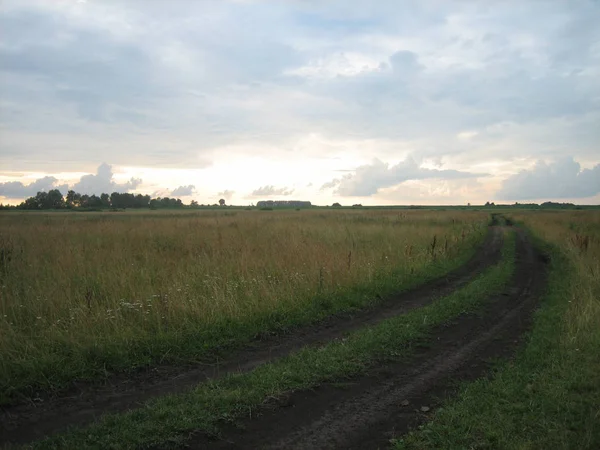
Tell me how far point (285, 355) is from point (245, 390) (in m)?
1.45

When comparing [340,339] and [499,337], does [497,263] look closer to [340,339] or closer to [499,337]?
[499,337]

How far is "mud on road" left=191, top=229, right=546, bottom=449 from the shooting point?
399cm

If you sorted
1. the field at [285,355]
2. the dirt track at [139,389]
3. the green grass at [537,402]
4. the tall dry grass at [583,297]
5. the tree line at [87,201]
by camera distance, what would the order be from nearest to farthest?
1. the green grass at [537,402]
2. the field at [285,355]
3. the dirt track at [139,389]
4. the tall dry grass at [583,297]
5. the tree line at [87,201]

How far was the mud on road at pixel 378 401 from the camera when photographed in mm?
3990

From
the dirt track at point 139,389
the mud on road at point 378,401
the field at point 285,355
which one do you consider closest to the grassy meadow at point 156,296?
the field at point 285,355

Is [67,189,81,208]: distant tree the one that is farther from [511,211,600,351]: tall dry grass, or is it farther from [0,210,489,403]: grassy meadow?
[511,211,600,351]: tall dry grass

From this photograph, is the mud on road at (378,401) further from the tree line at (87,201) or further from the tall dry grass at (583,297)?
the tree line at (87,201)

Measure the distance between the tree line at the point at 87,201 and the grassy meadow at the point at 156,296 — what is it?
84692 mm

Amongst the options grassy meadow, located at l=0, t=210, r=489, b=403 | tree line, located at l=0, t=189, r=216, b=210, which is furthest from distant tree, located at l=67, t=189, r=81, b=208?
grassy meadow, located at l=0, t=210, r=489, b=403

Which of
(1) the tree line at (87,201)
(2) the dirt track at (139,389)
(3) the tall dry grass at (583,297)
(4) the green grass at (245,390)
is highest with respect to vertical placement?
(1) the tree line at (87,201)

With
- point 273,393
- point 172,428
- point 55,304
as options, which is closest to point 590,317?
point 273,393

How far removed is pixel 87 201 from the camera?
101m

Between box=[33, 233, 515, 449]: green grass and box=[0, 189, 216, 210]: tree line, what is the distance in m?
94.3

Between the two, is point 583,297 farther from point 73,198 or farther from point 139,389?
point 73,198
